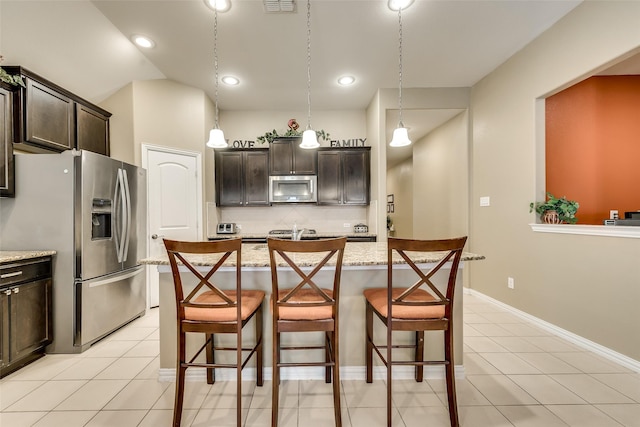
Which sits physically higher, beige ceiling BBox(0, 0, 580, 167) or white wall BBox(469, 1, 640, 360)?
beige ceiling BBox(0, 0, 580, 167)

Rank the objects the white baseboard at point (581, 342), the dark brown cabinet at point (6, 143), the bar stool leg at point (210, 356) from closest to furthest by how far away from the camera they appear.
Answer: the bar stool leg at point (210, 356), the white baseboard at point (581, 342), the dark brown cabinet at point (6, 143)

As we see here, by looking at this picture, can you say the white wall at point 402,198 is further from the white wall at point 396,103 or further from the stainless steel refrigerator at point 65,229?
the stainless steel refrigerator at point 65,229

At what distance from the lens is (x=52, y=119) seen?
260 cm

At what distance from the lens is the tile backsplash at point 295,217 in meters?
4.43

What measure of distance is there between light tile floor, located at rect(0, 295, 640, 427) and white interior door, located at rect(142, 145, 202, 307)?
139cm

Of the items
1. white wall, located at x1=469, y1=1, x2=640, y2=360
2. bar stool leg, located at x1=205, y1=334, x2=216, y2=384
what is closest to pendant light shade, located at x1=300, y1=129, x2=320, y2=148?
bar stool leg, located at x1=205, y1=334, x2=216, y2=384

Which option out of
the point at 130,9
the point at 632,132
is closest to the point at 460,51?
the point at 632,132

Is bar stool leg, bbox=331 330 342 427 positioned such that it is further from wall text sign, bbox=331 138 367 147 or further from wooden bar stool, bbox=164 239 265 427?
wall text sign, bbox=331 138 367 147

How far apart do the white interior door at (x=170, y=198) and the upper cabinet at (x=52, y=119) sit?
1.86 ft

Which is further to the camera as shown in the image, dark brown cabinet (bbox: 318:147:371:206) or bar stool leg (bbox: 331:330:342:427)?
dark brown cabinet (bbox: 318:147:371:206)

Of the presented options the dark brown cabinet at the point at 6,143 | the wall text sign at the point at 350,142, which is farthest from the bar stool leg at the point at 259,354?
the wall text sign at the point at 350,142

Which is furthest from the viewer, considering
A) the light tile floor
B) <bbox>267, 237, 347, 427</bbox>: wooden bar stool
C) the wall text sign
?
the wall text sign

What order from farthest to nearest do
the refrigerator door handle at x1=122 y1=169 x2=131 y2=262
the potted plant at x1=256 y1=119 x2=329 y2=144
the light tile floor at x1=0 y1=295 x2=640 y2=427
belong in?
the potted plant at x1=256 y1=119 x2=329 y2=144 < the refrigerator door handle at x1=122 y1=169 x2=131 y2=262 < the light tile floor at x1=0 y1=295 x2=640 y2=427

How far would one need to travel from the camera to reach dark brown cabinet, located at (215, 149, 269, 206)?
13.7 ft
